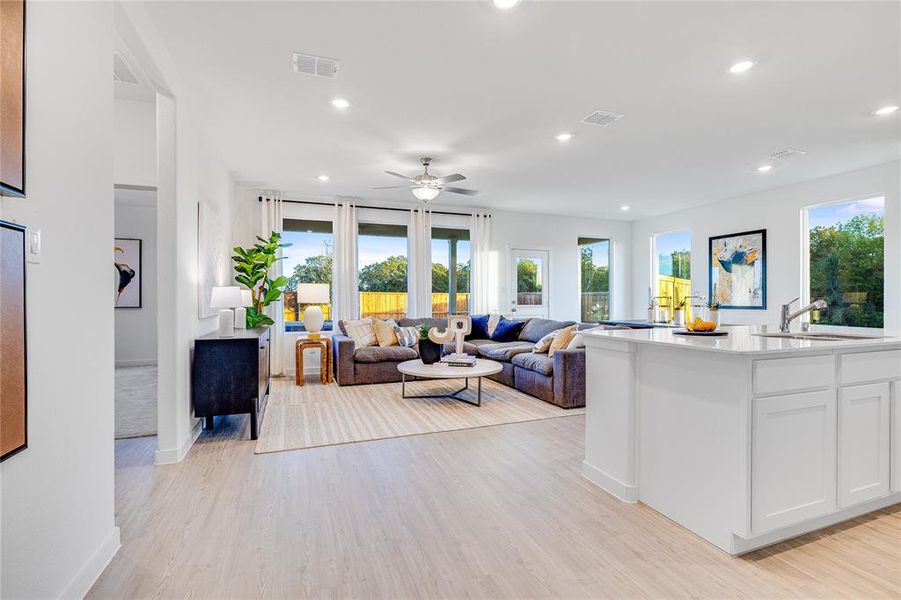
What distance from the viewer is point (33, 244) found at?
1389mm

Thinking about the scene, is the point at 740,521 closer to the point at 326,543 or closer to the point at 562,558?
the point at 562,558

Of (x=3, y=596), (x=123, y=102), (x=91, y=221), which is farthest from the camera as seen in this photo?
(x=123, y=102)

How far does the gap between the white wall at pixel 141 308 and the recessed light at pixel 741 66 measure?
781 centimetres

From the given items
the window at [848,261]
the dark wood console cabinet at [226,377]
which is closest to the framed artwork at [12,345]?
the dark wood console cabinet at [226,377]

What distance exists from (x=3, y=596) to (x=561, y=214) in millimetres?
8227

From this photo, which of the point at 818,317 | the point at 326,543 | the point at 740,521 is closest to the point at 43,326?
the point at 326,543

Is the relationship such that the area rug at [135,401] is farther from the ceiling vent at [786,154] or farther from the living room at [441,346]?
the ceiling vent at [786,154]

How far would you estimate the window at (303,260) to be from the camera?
6.60 meters

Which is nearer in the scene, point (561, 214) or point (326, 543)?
point (326, 543)

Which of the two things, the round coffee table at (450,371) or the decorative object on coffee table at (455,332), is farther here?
the decorative object on coffee table at (455,332)

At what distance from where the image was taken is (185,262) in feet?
11.0

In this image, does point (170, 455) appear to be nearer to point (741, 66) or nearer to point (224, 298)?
point (224, 298)

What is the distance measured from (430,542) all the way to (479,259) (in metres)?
5.87

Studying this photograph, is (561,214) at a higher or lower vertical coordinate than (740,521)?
higher
